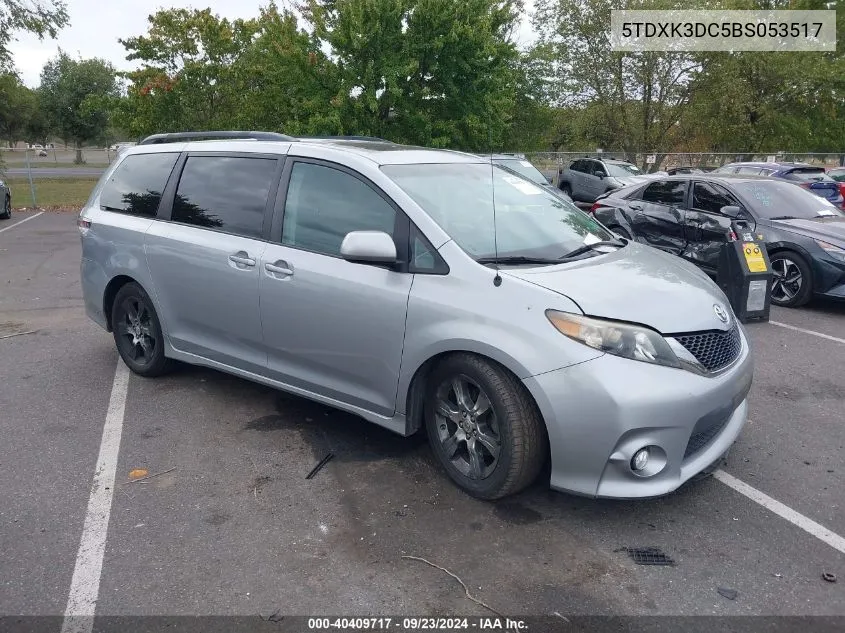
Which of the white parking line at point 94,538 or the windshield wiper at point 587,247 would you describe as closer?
the white parking line at point 94,538

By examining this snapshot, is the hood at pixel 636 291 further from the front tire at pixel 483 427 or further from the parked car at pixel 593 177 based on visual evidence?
the parked car at pixel 593 177

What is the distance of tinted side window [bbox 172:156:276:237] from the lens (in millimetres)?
4344

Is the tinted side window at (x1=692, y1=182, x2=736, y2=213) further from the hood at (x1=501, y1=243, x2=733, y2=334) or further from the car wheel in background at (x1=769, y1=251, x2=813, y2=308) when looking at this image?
the hood at (x1=501, y1=243, x2=733, y2=334)

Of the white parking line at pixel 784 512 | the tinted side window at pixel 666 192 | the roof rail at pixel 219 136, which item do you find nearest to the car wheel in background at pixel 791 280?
the tinted side window at pixel 666 192

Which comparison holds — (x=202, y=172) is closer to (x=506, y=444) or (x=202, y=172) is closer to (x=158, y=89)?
(x=506, y=444)

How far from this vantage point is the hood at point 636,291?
3223 mm

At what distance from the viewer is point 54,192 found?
1011 inches

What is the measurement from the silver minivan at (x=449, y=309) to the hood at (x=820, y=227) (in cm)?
468

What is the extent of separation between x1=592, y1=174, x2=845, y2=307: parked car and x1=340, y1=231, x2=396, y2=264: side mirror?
518 centimetres

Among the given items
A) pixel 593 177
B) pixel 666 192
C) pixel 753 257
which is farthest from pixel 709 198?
pixel 593 177

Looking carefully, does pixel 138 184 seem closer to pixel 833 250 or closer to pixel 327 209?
pixel 327 209

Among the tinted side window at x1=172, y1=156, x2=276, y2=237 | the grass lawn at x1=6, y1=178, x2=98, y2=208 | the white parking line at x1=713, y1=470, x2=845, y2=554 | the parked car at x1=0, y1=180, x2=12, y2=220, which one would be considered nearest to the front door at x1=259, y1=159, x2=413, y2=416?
the tinted side window at x1=172, y1=156, x2=276, y2=237

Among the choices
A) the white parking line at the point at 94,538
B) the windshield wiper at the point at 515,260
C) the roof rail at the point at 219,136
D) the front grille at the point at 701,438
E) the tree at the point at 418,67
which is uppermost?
the tree at the point at 418,67

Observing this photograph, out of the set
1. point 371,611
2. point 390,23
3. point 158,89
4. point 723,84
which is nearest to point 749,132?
point 723,84
